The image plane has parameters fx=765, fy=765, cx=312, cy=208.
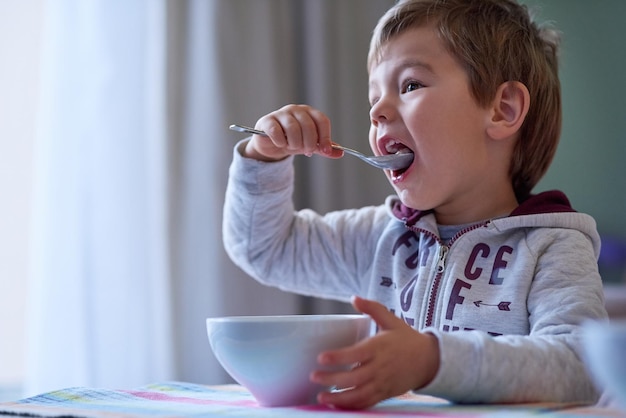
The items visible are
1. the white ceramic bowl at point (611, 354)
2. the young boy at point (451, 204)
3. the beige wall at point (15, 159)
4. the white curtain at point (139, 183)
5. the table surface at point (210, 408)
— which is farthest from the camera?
the beige wall at point (15, 159)

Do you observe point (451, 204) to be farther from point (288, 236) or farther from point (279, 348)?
point (279, 348)

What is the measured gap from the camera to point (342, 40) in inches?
85.4

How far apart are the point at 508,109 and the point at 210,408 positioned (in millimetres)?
707

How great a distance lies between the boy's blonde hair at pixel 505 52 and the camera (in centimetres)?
116

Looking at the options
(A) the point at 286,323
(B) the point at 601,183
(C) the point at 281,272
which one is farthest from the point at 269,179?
(B) the point at 601,183

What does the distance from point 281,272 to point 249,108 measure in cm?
79

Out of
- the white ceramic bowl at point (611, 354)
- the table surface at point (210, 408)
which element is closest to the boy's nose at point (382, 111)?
the table surface at point (210, 408)

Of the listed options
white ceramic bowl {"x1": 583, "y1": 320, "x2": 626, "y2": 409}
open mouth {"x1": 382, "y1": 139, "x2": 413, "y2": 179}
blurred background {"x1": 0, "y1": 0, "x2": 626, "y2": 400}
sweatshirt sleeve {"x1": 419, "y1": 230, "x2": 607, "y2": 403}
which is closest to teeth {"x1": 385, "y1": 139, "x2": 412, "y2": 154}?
open mouth {"x1": 382, "y1": 139, "x2": 413, "y2": 179}

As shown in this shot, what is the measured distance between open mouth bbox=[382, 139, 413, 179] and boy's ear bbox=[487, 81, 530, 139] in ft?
0.44

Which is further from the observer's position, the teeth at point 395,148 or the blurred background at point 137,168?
the blurred background at point 137,168

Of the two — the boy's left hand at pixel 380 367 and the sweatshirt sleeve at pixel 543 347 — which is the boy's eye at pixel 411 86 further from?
the boy's left hand at pixel 380 367

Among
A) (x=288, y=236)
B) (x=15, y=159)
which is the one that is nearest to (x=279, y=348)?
(x=288, y=236)

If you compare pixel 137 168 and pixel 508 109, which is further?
pixel 137 168

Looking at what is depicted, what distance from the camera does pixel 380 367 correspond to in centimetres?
69
